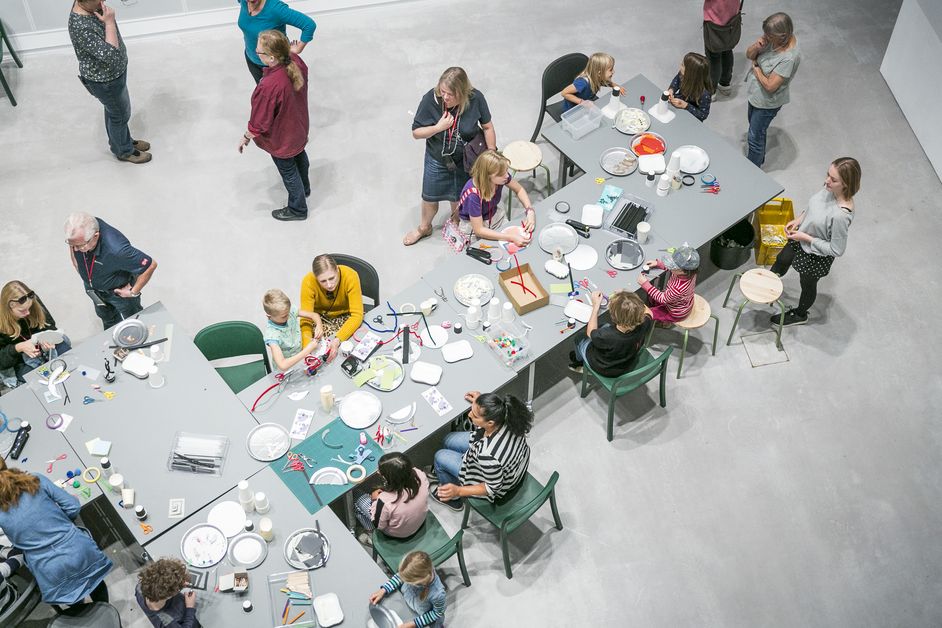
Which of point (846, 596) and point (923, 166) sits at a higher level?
point (923, 166)

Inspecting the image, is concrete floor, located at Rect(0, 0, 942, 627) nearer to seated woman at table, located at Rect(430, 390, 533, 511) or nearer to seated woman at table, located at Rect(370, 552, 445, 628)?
seated woman at table, located at Rect(430, 390, 533, 511)

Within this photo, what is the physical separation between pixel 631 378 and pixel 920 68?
5.00 metres

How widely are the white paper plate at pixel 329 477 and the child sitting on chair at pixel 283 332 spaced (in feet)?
2.65

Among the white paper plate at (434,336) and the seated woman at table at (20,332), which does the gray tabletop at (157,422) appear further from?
the white paper plate at (434,336)

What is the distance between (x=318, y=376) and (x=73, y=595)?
2024mm

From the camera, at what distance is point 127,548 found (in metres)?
A: 6.16

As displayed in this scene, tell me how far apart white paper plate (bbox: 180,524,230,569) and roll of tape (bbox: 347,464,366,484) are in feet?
2.79

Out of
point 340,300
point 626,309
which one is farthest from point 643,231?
point 340,300

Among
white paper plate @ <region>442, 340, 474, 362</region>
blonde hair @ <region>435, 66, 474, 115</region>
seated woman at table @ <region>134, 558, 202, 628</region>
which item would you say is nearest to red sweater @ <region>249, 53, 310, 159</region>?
blonde hair @ <region>435, 66, 474, 115</region>

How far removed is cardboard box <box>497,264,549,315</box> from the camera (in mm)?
6441

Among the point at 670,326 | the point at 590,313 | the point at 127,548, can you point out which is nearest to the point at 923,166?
the point at 670,326

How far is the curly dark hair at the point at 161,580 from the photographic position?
15.8 ft

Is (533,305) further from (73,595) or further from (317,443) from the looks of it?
(73,595)

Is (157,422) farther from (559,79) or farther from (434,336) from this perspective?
(559,79)
